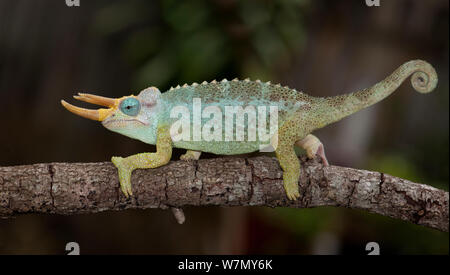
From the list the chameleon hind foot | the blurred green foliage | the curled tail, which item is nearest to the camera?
the curled tail

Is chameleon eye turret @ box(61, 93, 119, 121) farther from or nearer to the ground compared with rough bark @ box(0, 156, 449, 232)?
farther from the ground

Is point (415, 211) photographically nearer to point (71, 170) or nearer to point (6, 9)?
point (71, 170)

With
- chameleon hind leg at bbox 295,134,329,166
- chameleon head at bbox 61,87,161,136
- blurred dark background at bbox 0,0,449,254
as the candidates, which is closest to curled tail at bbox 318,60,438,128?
chameleon hind leg at bbox 295,134,329,166

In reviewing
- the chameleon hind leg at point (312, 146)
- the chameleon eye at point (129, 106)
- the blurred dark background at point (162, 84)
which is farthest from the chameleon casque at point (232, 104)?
the blurred dark background at point (162, 84)

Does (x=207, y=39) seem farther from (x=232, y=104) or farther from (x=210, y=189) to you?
(x=210, y=189)

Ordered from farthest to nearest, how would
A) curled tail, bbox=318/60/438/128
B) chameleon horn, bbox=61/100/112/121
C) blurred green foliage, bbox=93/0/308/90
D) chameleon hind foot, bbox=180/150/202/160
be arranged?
1. blurred green foliage, bbox=93/0/308/90
2. chameleon hind foot, bbox=180/150/202/160
3. curled tail, bbox=318/60/438/128
4. chameleon horn, bbox=61/100/112/121

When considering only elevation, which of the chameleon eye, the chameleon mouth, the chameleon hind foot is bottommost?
the chameleon hind foot

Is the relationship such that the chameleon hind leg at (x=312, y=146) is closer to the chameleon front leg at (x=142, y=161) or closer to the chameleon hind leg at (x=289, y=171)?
the chameleon hind leg at (x=289, y=171)

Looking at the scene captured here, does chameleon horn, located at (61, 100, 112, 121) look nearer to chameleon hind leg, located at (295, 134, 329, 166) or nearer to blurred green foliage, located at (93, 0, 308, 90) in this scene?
chameleon hind leg, located at (295, 134, 329, 166)
